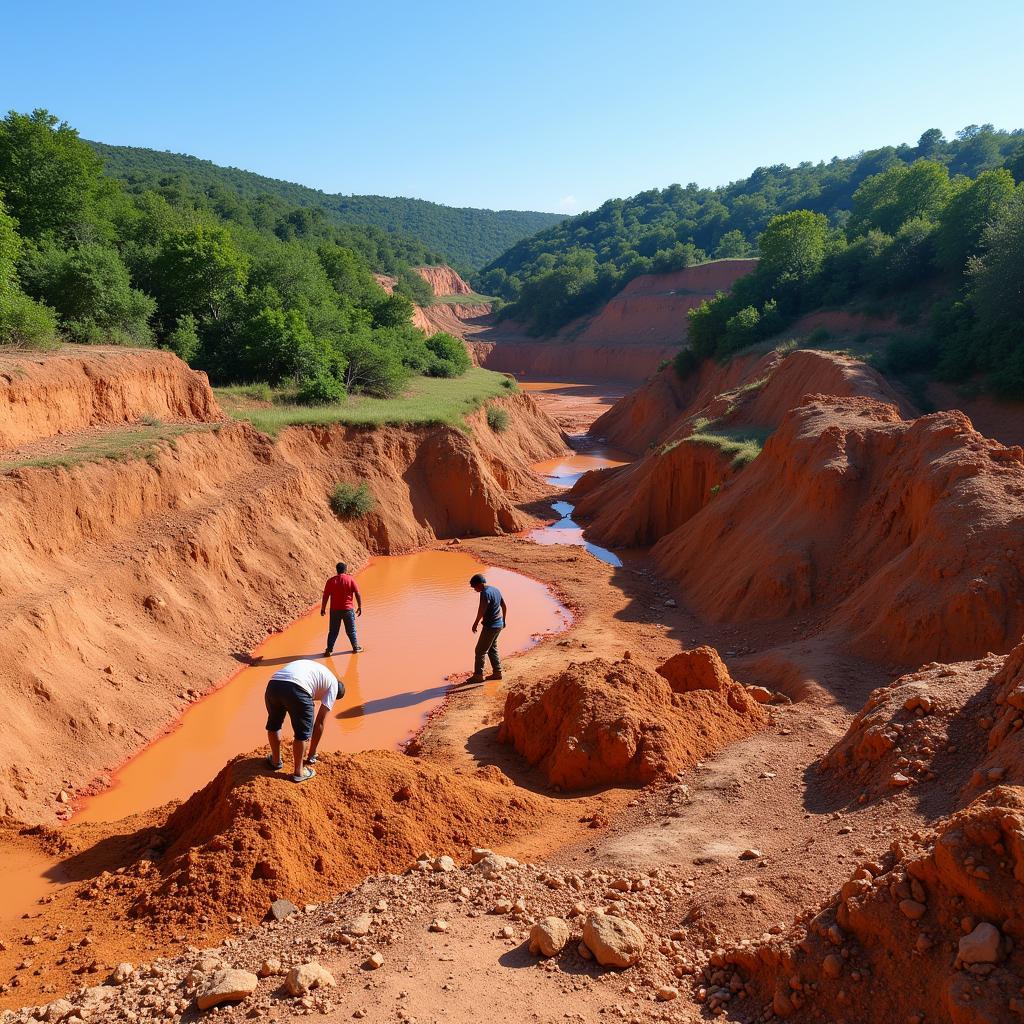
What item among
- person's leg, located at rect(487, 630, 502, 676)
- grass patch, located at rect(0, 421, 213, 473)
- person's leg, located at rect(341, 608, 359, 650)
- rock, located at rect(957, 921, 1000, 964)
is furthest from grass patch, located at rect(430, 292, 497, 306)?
rock, located at rect(957, 921, 1000, 964)

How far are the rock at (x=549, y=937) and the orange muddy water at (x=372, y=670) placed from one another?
6119 mm

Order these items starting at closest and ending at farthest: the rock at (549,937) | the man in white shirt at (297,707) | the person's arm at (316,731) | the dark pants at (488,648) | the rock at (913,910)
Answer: the rock at (913,910) → the rock at (549,937) → the man in white shirt at (297,707) → the person's arm at (316,731) → the dark pants at (488,648)

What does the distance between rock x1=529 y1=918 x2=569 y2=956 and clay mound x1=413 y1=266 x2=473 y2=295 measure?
7755 cm

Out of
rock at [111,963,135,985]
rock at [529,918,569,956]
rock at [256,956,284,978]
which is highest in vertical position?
rock at [529,918,569,956]

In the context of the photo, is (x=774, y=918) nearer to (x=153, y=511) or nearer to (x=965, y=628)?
(x=965, y=628)

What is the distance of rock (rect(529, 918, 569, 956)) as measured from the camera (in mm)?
4992

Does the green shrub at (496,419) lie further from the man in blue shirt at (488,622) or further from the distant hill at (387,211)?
the distant hill at (387,211)

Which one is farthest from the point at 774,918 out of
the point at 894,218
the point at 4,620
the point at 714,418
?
the point at 894,218

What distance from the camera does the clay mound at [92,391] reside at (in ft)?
46.6

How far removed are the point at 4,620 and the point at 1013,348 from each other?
74.5ft

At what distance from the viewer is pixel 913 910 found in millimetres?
4234

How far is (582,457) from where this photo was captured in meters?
35.8

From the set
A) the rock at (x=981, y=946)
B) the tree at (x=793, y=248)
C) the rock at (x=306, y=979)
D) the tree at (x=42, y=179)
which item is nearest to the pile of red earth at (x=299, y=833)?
the rock at (x=306, y=979)

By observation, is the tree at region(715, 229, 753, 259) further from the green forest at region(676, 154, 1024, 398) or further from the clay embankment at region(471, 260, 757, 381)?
the green forest at region(676, 154, 1024, 398)
